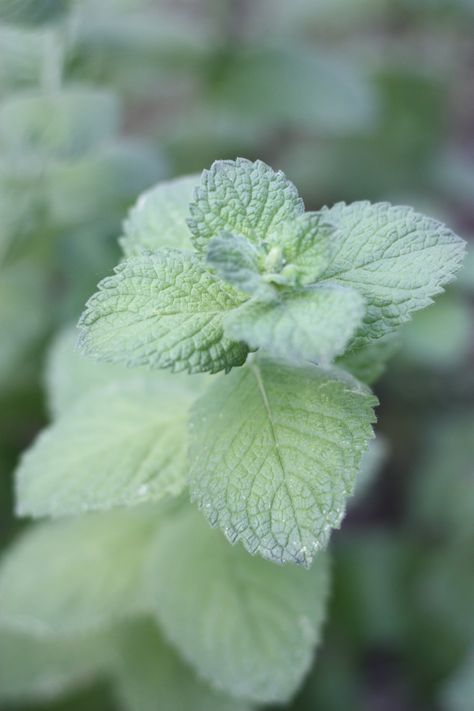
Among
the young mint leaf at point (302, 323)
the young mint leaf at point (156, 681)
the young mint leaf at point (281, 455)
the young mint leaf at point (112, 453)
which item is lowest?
the young mint leaf at point (156, 681)

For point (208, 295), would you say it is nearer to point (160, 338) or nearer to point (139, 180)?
point (160, 338)

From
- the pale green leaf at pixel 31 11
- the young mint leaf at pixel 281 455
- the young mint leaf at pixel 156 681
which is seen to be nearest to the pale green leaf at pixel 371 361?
the young mint leaf at pixel 281 455

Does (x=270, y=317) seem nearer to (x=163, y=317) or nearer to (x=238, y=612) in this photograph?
(x=163, y=317)

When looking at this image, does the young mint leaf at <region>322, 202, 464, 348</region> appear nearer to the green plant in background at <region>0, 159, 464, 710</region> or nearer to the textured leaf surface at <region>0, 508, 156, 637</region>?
the green plant in background at <region>0, 159, 464, 710</region>

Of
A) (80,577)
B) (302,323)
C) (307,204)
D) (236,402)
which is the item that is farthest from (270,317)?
(307,204)

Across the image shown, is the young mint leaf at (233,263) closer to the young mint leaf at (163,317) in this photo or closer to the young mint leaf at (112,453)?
the young mint leaf at (163,317)

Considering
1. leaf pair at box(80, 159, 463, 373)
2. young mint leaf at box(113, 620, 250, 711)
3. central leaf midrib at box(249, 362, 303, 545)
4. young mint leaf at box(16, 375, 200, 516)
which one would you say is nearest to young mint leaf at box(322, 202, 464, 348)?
leaf pair at box(80, 159, 463, 373)

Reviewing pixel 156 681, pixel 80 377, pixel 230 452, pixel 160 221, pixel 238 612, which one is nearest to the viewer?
pixel 230 452
